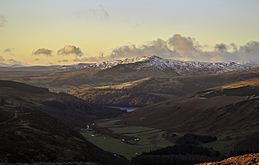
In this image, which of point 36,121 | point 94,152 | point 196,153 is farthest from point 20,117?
point 196,153

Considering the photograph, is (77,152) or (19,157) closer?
(19,157)

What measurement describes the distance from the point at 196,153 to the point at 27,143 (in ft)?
251

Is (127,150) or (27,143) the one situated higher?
(27,143)

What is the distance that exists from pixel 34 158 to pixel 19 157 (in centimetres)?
722

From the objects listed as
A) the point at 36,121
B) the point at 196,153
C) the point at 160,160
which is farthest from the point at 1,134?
the point at 196,153

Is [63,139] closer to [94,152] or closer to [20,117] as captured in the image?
[94,152]

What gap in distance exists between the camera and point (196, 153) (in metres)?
191

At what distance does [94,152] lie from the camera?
16375cm

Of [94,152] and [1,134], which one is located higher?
[1,134]

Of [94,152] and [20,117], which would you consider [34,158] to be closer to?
[94,152]

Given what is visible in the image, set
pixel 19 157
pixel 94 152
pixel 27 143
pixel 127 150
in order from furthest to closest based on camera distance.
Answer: pixel 127 150
pixel 94 152
pixel 27 143
pixel 19 157

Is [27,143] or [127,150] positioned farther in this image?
[127,150]

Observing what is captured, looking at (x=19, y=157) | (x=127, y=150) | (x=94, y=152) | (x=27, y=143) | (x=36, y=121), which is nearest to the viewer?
(x=19, y=157)

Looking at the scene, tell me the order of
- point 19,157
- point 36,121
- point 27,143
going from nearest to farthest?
point 19,157, point 27,143, point 36,121
